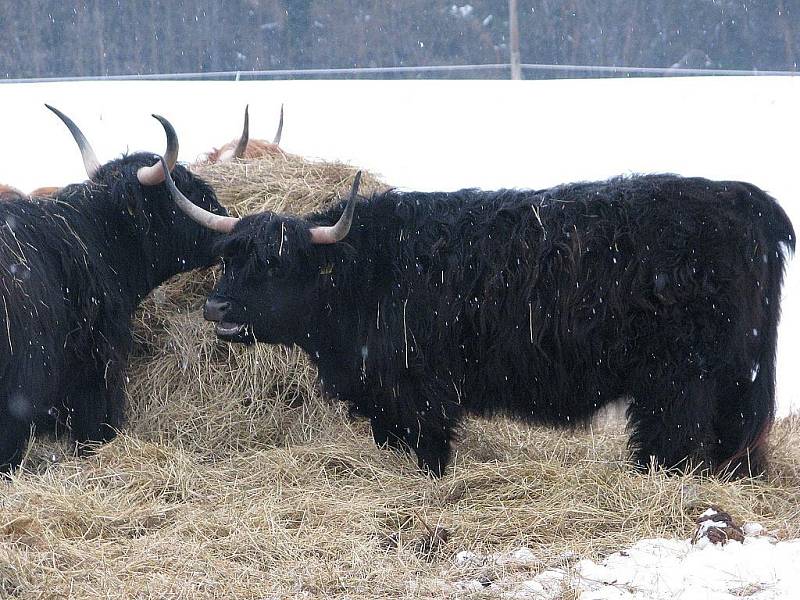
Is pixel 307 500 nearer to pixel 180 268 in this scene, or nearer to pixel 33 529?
pixel 33 529

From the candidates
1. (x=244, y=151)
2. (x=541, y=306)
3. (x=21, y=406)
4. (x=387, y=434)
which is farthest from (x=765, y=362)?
(x=244, y=151)

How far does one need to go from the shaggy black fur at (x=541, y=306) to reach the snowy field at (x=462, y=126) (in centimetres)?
287

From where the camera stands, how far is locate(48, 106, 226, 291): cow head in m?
6.03

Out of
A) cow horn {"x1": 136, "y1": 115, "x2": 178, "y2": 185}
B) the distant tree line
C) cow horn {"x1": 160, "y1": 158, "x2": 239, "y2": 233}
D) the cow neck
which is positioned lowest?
the cow neck

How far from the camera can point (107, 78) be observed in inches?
469

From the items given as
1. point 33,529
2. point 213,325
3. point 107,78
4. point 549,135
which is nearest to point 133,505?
point 33,529

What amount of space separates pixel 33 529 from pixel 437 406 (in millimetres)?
1926

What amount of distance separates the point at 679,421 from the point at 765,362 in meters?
0.49

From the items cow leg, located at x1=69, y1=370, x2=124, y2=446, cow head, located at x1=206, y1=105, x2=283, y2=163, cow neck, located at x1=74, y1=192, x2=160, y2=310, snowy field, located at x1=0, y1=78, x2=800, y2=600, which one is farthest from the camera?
snowy field, located at x1=0, y1=78, x2=800, y2=600

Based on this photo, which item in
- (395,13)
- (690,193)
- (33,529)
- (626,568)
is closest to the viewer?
(626,568)

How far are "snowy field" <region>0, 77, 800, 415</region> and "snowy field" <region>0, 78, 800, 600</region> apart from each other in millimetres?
13

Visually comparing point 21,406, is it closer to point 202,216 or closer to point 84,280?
point 84,280

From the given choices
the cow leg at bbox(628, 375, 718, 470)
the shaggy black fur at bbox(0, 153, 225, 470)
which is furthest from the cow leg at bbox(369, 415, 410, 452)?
the shaggy black fur at bbox(0, 153, 225, 470)

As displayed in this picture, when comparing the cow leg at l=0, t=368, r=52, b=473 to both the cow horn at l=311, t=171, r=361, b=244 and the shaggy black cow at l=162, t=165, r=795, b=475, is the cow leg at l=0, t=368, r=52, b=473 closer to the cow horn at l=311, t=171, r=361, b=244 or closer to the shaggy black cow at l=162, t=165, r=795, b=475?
the shaggy black cow at l=162, t=165, r=795, b=475
